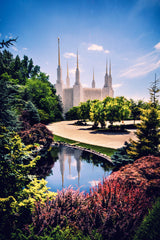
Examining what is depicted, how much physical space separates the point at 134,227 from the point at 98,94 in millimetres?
60992

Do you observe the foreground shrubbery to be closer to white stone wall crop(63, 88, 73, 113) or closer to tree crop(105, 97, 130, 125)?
tree crop(105, 97, 130, 125)

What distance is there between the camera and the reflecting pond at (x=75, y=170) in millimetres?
6312

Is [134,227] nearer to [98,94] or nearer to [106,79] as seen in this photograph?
[98,94]

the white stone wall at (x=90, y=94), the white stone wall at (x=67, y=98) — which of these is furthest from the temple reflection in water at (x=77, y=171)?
the white stone wall at (x=90, y=94)

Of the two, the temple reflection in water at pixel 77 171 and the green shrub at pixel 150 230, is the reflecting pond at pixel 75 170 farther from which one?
the green shrub at pixel 150 230

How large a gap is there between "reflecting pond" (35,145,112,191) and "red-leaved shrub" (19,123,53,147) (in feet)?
5.56

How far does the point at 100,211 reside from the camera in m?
3.13

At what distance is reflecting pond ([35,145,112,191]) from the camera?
6312 millimetres

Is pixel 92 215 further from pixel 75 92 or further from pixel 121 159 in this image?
pixel 75 92

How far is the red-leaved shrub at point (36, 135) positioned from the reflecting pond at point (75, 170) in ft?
5.56

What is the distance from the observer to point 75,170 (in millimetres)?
7719

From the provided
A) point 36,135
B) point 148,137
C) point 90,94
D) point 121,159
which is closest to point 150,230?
point 121,159

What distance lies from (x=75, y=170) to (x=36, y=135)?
4.93 metres

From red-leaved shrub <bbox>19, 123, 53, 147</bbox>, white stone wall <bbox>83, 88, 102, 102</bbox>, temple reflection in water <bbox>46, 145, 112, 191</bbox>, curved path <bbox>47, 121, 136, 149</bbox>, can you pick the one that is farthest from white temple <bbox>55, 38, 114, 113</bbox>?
temple reflection in water <bbox>46, 145, 112, 191</bbox>
